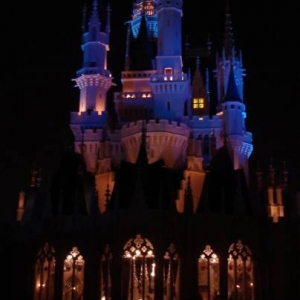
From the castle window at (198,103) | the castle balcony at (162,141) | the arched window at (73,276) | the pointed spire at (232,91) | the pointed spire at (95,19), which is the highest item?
the pointed spire at (95,19)

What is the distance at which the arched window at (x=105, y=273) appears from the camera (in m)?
31.2

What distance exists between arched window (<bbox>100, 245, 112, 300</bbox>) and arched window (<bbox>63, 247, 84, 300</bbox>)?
1.25 meters

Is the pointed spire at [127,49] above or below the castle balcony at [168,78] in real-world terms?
above

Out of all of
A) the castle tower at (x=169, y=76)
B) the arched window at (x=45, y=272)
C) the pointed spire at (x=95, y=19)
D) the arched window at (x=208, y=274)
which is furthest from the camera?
the pointed spire at (x=95, y=19)

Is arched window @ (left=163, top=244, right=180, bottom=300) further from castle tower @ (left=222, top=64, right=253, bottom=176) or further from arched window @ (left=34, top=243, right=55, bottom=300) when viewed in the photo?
castle tower @ (left=222, top=64, right=253, bottom=176)

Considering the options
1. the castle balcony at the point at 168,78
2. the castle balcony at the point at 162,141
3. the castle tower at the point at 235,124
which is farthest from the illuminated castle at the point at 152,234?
the castle balcony at the point at 168,78

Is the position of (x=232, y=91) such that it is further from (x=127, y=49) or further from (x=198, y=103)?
(x=127, y=49)

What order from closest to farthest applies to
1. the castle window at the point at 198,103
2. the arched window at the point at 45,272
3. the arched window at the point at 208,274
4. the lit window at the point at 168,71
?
1. the arched window at the point at 208,274
2. the arched window at the point at 45,272
3. the lit window at the point at 168,71
4. the castle window at the point at 198,103

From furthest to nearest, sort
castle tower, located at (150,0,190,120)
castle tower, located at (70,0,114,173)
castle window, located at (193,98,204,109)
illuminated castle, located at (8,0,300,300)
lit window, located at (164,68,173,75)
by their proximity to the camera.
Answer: castle window, located at (193,98,204,109) < lit window, located at (164,68,173,75) < castle tower, located at (70,0,114,173) < castle tower, located at (150,0,190,120) < illuminated castle, located at (8,0,300,300)

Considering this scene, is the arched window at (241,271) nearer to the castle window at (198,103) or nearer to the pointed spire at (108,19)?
the castle window at (198,103)

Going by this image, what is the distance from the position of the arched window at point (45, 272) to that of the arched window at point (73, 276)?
0.76 m

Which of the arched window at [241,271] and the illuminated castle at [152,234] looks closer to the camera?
the illuminated castle at [152,234]

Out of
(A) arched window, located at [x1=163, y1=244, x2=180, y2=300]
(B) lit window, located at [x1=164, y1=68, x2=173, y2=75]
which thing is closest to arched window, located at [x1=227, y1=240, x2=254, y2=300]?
(A) arched window, located at [x1=163, y1=244, x2=180, y2=300]

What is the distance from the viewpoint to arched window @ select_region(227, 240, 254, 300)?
31.0 m
